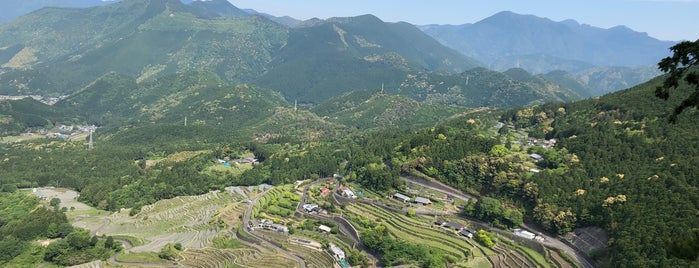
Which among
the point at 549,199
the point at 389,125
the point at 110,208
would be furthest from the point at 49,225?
the point at 389,125

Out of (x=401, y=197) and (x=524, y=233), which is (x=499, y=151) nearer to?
(x=401, y=197)

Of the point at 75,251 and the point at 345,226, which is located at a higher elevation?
the point at 345,226

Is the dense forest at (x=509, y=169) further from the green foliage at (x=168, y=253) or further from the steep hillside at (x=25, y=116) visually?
the steep hillside at (x=25, y=116)

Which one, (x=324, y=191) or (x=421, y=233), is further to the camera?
(x=324, y=191)

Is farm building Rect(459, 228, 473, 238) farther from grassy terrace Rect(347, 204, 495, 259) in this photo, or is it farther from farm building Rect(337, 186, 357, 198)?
farm building Rect(337, 186, 357, 198)

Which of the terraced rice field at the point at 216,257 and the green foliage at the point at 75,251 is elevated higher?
the terraced rice field at the point at 216,257

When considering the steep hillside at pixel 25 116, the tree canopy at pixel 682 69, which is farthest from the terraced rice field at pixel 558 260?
the steep hillside at pixel 25 116

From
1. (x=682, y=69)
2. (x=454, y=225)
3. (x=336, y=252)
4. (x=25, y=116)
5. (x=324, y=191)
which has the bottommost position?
(x=25, y=116)

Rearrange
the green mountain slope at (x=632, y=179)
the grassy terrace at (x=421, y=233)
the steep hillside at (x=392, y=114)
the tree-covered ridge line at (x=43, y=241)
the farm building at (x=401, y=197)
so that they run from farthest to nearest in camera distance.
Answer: the steep hillside at (x=392, y=114) → the farm building at (x=401, y=197) → the tree-covered ridge line at (x=43, y=241) → the grassy terrace at (x=421, y=233) → the green mountain slope at (x=632, y=179)

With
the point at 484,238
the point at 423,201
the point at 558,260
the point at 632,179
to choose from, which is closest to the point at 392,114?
the point at 423,201
